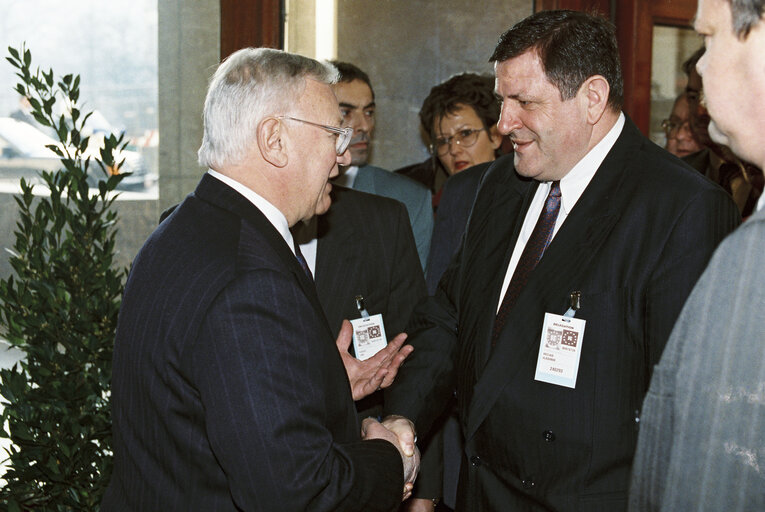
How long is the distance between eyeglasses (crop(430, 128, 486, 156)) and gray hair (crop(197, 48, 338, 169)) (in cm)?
220

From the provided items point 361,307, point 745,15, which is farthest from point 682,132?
point 745,15

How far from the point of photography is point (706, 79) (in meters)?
1.04

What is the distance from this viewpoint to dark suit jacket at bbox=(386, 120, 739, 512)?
5.80 feet

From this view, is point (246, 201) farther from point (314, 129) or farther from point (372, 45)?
point (372, 45)

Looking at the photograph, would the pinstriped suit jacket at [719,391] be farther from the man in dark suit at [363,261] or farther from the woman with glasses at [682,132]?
the woman with glasses at [682,132]

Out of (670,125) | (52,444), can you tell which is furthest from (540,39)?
(670,125)

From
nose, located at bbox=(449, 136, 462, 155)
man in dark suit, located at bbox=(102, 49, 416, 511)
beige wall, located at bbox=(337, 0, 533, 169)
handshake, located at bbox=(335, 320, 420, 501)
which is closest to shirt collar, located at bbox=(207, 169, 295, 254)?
man in dark suit, located at bbox=(102, 49, 416, 511)

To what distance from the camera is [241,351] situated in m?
1.37

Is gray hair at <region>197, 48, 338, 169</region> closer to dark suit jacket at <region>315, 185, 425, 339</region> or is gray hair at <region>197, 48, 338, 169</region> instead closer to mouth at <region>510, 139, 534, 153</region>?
mouth at <region>510, 139, 534, 153</region>

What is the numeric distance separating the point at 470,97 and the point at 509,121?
70.2 inches

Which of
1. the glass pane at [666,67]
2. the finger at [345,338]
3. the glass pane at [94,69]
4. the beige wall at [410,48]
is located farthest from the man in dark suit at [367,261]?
the glass pane at [666,67]

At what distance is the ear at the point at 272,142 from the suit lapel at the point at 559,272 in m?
0.71

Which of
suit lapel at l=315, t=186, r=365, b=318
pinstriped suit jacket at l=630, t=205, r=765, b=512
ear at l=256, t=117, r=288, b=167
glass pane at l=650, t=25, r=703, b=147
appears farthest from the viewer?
glass pane at l=650, t=25, r=703, b=147

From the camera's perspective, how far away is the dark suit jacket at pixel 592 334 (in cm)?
177
